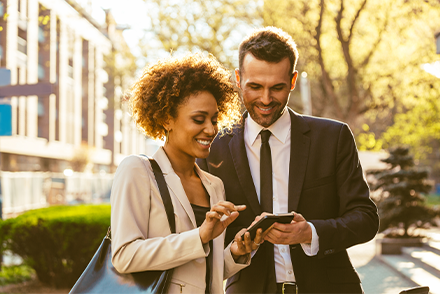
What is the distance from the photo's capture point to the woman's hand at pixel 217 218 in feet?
6.68

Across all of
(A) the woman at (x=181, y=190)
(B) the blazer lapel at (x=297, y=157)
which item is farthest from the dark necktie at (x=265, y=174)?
(A) the woman at (x=181, y=190)

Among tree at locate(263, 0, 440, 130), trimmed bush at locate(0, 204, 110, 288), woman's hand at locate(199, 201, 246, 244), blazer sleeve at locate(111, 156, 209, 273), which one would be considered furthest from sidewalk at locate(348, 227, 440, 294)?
tree at locate(263, 0, 440, 130)

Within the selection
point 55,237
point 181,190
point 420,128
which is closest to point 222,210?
point 181,190

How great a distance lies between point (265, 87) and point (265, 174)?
1.68 ft

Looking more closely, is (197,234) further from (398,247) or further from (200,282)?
(398,247)

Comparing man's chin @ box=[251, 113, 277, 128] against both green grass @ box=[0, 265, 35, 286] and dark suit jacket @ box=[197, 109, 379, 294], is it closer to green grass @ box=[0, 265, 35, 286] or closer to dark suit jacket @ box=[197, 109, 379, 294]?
dark suit jacket @ box=[197, 109, 379, 294]

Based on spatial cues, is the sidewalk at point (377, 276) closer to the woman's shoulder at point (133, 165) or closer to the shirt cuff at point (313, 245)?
the shirt cuff at point (313, 245)

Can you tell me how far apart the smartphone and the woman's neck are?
453 millimetres

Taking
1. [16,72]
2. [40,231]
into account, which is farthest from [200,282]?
[16,72]

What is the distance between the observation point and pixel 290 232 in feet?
7.73

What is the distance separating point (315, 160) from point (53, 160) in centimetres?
4487

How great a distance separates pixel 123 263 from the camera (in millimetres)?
2008

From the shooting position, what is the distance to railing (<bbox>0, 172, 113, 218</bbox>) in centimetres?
2819

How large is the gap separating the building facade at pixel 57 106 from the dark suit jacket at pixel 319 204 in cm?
1966
